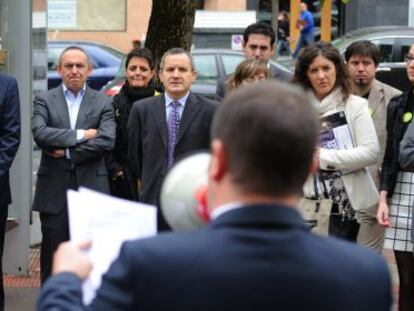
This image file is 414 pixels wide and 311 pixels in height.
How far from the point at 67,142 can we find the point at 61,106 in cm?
31

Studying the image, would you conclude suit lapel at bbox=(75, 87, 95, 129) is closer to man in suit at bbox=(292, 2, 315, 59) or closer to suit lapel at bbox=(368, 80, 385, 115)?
suit lapel at bbox=(368, 80, 385, 115)

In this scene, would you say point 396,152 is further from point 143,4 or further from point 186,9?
point 143,4

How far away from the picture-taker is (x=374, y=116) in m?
6.13

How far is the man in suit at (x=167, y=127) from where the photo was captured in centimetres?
538

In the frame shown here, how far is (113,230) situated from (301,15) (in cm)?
2175

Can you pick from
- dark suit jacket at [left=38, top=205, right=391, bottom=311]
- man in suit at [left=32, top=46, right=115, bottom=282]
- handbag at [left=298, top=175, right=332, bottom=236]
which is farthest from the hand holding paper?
man in suit at [left=32, top=46, right=115, bottom=282]

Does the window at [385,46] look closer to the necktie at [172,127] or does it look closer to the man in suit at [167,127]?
the man in suit at [167,127]

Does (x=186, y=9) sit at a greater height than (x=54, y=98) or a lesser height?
greater

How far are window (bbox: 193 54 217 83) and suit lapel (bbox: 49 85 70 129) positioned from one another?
8.66 m

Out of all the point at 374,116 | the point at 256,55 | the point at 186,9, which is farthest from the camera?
the point at 186,9

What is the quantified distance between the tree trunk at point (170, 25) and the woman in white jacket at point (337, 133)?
2.15 meters

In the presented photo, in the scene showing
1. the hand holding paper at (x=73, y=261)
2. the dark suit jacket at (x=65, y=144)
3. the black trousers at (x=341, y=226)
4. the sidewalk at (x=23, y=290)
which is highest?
the hand holding paper at (x=73, y=261)

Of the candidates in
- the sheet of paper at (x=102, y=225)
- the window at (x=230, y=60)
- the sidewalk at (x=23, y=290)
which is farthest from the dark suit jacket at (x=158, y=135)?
the window at (x=230, y=60)

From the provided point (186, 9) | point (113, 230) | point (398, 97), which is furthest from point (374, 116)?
point (113, 230)
